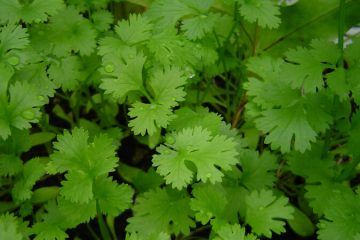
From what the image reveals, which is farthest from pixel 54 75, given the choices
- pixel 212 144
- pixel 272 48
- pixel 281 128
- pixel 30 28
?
pixel 272 48

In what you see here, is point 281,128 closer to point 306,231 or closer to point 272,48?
point 306,231

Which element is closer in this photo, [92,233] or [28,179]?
[28,179]

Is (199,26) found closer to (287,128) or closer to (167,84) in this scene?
(167,84)

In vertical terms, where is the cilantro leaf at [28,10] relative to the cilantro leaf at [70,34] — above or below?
above

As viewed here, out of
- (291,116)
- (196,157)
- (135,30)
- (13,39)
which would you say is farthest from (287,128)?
(13,39)

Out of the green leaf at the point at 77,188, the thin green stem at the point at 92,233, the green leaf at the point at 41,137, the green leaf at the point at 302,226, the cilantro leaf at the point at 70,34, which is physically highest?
the cilantro leaf at the point at 70,34

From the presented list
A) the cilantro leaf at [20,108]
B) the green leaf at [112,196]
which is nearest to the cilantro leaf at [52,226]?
the green leaf at [112,196]

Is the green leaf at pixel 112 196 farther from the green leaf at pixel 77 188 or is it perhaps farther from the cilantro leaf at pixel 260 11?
the cilantro leaf at pixel 260 11

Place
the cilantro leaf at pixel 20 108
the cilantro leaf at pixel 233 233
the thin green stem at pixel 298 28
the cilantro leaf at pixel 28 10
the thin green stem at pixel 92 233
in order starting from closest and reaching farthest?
the cilantro leaf at pixel 233 233
the cilantro leaf at pixel 20 108
the cilantro leaf at pixel 28 10
the thin green stem at pixel 92 233
the thin green stem at pixel 298 28
